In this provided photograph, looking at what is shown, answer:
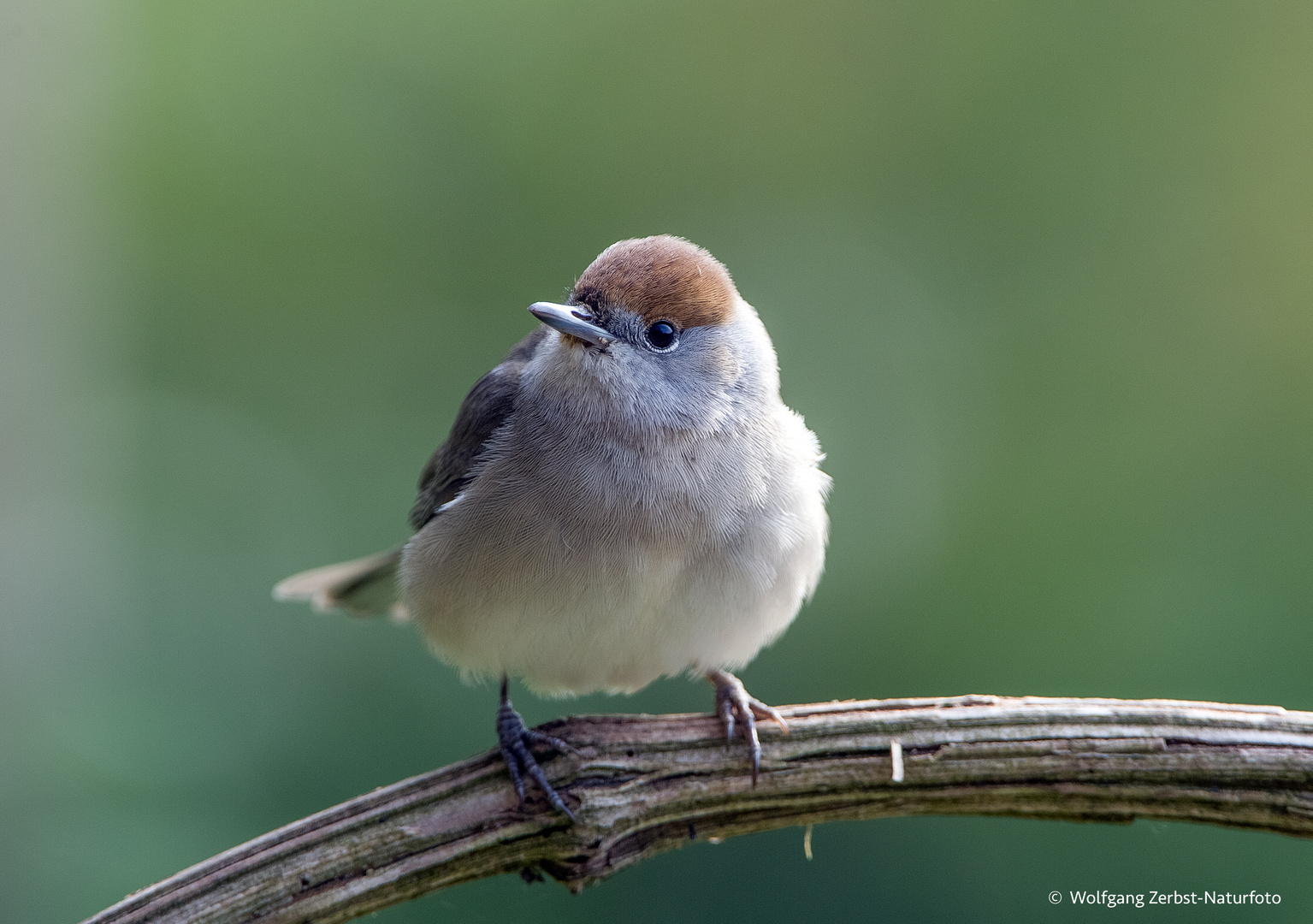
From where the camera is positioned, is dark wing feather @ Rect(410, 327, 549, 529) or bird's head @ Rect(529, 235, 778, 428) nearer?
bird's head @ Rect(529, 235, 778, 428)

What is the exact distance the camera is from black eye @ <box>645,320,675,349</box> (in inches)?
125

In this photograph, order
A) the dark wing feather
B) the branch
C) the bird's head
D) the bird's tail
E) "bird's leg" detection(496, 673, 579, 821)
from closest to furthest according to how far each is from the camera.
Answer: the branch
"bird's leg" detection(496, 673, 579, 821)
the bird's head
the dark wing feather
the bird's tail

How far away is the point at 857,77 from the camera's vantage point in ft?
17.1

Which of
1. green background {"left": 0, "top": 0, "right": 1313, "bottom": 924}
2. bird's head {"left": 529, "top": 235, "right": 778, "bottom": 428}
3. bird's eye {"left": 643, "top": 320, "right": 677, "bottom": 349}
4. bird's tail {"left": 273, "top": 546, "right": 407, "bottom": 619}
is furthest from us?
green background {"left": 0, "top": 0, "right": 1313, "bottom": 924}

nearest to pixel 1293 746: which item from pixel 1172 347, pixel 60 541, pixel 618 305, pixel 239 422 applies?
pixel 618 305

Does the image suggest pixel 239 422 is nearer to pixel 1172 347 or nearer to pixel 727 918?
pixel 727 918

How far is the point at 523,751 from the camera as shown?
2641 mm

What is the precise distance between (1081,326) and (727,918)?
3.05m

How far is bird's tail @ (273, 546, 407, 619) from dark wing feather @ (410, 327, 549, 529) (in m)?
0.26

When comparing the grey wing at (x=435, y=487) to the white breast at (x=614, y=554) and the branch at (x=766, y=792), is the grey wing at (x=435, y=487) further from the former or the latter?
the branch at (x=766, y=792)

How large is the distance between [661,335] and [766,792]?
138cm

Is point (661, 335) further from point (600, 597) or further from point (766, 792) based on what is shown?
point (766, 792)

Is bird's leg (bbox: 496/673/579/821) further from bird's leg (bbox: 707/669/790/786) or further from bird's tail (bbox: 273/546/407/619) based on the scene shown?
bird's tail (bbox: 273/546/407/619)

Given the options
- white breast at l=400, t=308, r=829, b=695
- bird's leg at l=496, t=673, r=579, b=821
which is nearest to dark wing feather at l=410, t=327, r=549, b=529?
white breast at l=400, t=308, r=829, b=695
